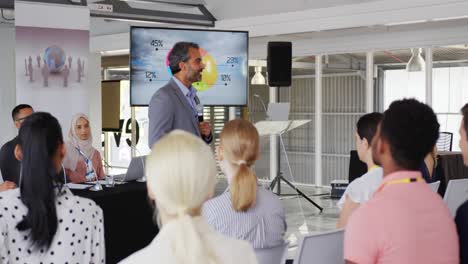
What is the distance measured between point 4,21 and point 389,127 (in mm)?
9368

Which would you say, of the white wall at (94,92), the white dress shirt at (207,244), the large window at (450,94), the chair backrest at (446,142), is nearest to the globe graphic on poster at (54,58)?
the white wall at (94,92)

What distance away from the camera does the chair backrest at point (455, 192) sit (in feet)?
12.7

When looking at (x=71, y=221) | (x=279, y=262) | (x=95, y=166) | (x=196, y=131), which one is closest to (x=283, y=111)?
(x=95, y=166)

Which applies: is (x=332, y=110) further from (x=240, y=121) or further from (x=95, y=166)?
(x=240, y=121)

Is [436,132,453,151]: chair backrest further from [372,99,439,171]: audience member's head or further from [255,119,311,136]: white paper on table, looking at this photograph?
[372,99,439,171]: audience member's head

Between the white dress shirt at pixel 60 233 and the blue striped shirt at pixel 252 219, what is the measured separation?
550 mm

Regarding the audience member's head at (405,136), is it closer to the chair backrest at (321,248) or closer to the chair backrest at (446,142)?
the chair backrest at (321,248)

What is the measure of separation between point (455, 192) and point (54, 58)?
519 centimetres

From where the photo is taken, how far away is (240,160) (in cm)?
285

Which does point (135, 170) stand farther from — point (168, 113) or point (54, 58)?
point (54, 58)

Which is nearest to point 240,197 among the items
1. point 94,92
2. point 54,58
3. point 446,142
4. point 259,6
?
point 54,58

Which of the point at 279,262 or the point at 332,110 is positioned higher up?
the point at 332,110

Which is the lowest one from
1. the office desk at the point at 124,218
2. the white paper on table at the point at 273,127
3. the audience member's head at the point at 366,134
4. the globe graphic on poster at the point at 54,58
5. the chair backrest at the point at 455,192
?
the office desk at the point at 124,218

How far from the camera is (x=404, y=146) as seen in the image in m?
2.02
